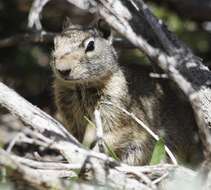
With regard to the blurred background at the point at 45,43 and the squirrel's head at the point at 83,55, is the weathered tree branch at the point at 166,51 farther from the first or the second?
the blurred background at the point at 45,43

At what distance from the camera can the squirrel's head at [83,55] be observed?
4684 mm

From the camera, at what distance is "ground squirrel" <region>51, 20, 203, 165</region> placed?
198 inches

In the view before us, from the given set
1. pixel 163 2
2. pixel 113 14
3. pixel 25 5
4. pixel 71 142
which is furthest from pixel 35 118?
pixel 163 2

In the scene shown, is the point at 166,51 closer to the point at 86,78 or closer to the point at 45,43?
the point at 86,78

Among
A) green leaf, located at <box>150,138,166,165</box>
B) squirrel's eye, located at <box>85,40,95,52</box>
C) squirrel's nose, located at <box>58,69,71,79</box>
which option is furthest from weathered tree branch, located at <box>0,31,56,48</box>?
green leaf, located at <box>150,138,166,165</box>

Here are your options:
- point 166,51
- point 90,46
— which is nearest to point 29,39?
point 90,46

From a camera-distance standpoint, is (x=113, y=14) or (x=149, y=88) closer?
(x=113, y=14)

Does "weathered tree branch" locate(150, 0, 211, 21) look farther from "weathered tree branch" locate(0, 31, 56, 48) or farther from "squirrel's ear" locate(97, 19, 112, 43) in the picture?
"weathered tree branch" locate(0, 31, 56, 48)

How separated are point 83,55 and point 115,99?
69 centimetres

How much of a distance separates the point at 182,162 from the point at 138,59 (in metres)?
1.70

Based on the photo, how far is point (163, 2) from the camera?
707 cm

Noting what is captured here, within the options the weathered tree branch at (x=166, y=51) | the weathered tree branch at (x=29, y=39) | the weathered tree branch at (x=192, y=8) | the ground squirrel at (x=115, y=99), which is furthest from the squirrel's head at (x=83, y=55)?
the weathered tree branch at (x=192, y=8)

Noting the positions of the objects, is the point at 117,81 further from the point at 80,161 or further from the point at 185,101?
the point at 80,161

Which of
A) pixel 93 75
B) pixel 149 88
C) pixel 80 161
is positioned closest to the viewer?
pixel 80 161
